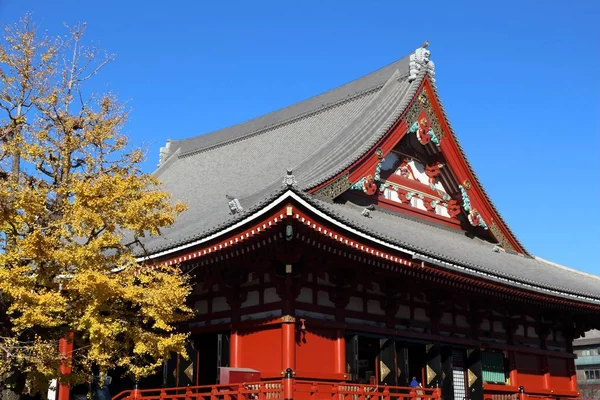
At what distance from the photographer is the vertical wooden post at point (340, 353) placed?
1674 cm

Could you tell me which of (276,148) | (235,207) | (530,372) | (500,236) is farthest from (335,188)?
(530,372)

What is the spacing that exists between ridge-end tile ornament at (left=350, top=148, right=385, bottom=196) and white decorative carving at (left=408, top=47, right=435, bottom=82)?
4.02 metres

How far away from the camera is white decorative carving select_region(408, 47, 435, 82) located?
76.6ft

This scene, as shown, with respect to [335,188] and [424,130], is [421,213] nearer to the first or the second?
[424,130]

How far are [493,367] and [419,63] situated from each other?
395 inches

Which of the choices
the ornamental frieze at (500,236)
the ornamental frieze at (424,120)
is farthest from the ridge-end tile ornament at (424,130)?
the ornamental frieze at (500,236)

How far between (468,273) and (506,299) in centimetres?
358

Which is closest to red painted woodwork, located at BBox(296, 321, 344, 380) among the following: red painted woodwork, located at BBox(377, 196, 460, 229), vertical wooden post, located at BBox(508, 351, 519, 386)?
red painted woodwork, located at BBox(377, 196, 460, 229)

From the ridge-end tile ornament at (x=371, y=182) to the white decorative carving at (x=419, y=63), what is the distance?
4018 millimetres

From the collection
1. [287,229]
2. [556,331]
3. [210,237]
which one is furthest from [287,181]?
[556,331]

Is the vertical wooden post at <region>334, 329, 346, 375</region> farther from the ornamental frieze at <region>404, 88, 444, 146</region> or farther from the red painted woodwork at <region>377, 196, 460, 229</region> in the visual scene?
the ornamental frieze at <region>404, 88, 444, 146</region>

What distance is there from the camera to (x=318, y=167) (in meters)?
19.4

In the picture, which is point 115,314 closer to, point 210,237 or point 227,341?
point 210,237

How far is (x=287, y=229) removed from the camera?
46.9 feet
